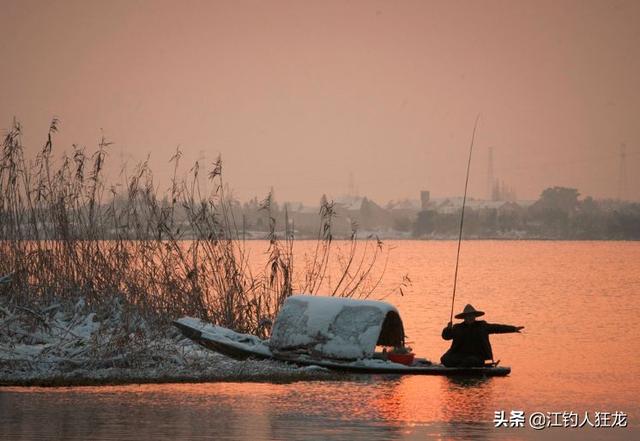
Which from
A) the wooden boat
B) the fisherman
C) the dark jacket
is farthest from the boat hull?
the dark jacket

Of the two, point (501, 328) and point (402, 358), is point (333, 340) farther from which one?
point (501, 328)

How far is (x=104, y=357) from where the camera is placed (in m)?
15.4

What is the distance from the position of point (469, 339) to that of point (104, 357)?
5060mm

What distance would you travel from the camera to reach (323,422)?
12.4 meters

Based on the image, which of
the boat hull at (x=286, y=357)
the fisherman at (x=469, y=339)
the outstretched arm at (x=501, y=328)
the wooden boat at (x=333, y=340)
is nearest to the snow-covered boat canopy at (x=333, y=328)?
the wooden boat at (x=333, y=340)

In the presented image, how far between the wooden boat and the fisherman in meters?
0.14

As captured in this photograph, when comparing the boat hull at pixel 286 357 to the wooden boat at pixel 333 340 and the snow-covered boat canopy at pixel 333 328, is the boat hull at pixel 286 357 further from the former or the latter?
the snow-covered boat canopy at pixel 333 328

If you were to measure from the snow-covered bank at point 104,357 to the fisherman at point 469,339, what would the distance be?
5.90ft

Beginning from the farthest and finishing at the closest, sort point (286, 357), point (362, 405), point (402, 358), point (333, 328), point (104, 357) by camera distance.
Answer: point (402, 358) < point (286, 357) < point (333, 328) < point (104, 357) < point (362, 405)

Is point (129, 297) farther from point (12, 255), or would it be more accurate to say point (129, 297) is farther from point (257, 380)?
point (257, 380)

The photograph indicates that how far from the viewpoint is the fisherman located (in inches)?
634

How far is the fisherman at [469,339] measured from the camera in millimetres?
16094

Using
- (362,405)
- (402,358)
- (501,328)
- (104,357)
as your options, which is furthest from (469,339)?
(104,357)

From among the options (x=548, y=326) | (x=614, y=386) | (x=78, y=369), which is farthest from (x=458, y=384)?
(x=548, y=326)
